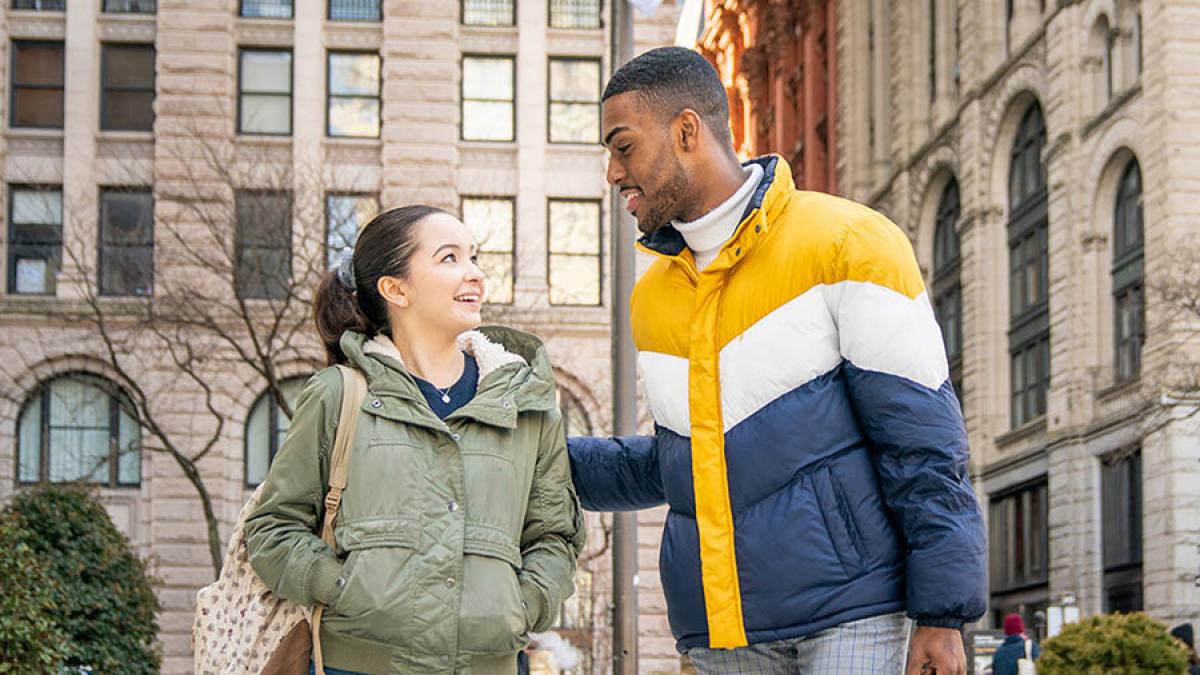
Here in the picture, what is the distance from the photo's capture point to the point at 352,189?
1542 inches

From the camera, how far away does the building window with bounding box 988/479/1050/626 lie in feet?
150

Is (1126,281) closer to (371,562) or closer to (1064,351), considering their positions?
(1064,351)

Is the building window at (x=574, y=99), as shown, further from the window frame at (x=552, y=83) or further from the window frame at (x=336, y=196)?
the window frame at (x=336, y=196)

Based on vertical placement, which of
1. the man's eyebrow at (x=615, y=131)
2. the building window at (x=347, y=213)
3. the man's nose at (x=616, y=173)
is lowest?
the man's nose at (x=616, y=173)

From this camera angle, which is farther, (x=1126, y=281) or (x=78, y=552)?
(x=1126, y=281)

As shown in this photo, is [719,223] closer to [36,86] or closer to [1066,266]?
[36,86]

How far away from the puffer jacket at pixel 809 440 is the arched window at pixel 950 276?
48.2 metres

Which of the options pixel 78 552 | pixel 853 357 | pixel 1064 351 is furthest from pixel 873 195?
pixel 853 357

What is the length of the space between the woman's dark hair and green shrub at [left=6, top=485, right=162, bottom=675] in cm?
1418

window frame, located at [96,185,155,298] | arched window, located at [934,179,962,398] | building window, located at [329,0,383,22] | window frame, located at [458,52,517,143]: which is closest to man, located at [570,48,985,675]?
window frame, located at [96,185,155,298]

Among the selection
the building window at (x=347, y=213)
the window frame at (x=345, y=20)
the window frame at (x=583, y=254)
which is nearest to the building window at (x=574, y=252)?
the window frame at (x=583, y=254)

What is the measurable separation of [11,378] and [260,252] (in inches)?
254

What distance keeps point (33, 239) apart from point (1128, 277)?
2382 centimetres

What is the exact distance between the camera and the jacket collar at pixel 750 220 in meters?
5.12
